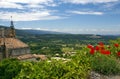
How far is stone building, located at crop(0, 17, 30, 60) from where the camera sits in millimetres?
73375

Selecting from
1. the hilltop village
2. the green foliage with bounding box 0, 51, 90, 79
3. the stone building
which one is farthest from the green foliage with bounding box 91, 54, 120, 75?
the stone building

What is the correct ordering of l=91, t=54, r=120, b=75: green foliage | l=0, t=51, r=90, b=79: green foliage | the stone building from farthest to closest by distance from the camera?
the stone building, l=91, t=54, r=120, b=75: green foliage, l=0, t=51, r=90, b=79: green foliage

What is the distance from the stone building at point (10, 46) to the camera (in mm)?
73375

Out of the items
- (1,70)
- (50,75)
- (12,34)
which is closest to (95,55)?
(50,75)

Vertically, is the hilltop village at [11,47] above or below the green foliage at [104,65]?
below

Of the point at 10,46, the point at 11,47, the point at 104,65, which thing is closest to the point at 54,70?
the point at 104,65

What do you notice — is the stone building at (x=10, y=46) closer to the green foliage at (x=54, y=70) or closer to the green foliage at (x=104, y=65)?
the green foliage at (x=104, y=65)

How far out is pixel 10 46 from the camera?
75.2 meters

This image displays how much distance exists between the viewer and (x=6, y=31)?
79.8 metres

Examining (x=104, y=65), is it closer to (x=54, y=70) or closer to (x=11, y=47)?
(x=54, y=70)

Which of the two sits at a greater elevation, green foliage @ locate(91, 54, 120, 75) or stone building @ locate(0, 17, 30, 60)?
green foliage @ locate(91, 54, 120, 75)

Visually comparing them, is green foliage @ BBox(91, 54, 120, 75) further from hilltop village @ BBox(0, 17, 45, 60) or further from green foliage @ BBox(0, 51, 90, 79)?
hilltop village @ BBox(0, 17, 45, 60)

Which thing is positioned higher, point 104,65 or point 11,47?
point 104,65

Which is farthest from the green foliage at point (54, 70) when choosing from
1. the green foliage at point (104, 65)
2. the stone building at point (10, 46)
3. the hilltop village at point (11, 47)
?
the stone building at point (10, 46)
